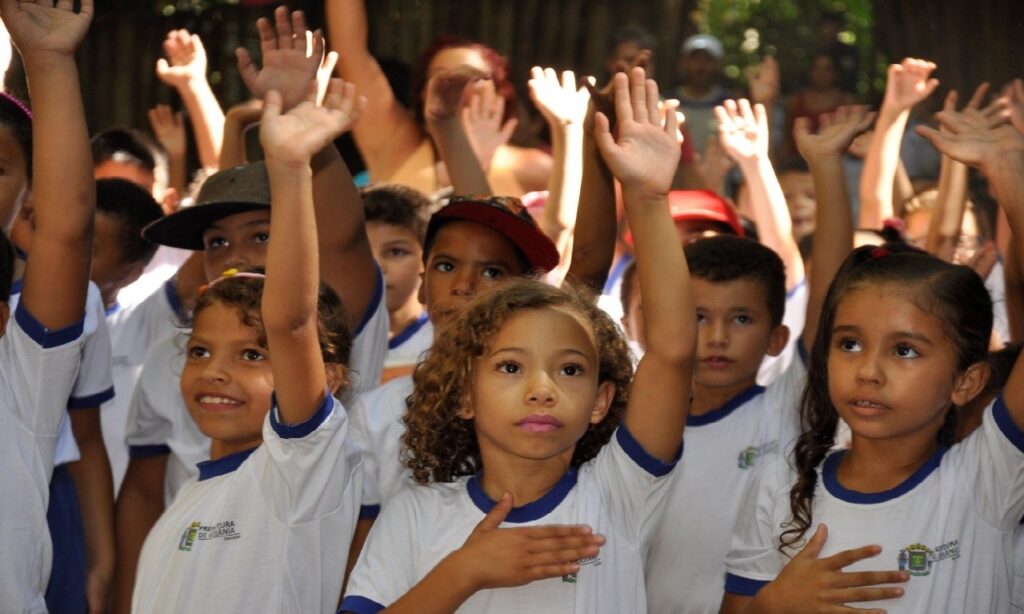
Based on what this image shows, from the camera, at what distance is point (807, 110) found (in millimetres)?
6734

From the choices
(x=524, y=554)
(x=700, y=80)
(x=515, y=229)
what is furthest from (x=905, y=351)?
(x=700, y=80)

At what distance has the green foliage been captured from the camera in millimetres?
6980

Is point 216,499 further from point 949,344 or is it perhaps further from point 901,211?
point 901,211

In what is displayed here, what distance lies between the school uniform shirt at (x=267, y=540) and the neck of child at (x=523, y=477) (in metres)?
0.30

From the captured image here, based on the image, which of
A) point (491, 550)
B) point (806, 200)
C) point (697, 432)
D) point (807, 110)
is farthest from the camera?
point (807, 110)

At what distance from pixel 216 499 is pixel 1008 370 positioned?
1.71 m

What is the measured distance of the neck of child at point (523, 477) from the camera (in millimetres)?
2754

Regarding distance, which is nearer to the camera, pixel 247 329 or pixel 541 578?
pixel 541 578

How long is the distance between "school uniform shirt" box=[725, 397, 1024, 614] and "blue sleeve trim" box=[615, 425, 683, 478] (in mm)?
356

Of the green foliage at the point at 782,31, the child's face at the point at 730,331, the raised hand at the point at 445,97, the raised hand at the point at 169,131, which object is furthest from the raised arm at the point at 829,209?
the green foliage at the point at 782,31

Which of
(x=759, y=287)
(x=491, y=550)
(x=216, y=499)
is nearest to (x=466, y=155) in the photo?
(x=759, y=287)

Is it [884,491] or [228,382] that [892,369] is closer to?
[884,491]

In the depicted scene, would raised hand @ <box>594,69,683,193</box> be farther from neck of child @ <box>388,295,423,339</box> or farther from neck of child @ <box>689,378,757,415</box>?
neck of child @ <box>388,295,423,339</box>

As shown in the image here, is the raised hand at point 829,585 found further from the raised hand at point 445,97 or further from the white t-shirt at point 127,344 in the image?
the white t-shirt at point 127,344
